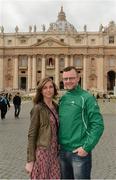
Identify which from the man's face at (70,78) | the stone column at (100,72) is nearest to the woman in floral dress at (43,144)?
the man's face at (70,78)

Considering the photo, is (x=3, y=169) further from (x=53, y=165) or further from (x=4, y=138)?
(x=4, y=138)

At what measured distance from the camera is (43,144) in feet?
13.9

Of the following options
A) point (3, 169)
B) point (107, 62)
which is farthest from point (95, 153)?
point (107, 62)

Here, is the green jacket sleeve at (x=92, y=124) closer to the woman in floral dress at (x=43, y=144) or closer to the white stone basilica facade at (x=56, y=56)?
the woman in floral dress at (x=43, y=144)

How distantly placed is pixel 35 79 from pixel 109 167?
255 feet

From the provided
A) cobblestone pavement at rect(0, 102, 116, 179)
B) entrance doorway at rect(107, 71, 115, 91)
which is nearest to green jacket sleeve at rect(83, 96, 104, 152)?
cobblestone pavement at rect(0, 102, 116, 179)

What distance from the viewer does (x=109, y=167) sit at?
7.88m

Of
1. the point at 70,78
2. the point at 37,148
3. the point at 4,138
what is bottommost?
the point at 4,138

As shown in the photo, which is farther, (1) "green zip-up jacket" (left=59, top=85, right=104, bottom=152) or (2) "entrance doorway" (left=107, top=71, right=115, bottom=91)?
(2) "entrance doorway" (left=107, top=71, right=115, bottom=91)

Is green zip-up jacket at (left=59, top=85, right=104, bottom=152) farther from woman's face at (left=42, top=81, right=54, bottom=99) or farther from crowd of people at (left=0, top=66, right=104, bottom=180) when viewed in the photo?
woman's face at (left=42, top=81, right=54, bottom=99)

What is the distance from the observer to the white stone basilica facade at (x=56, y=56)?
8362 cm

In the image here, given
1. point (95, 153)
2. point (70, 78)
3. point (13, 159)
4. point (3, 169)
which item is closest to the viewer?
point (70, 78)

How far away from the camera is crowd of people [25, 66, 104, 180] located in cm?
413

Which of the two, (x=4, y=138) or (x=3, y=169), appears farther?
(x=4, y=138)
